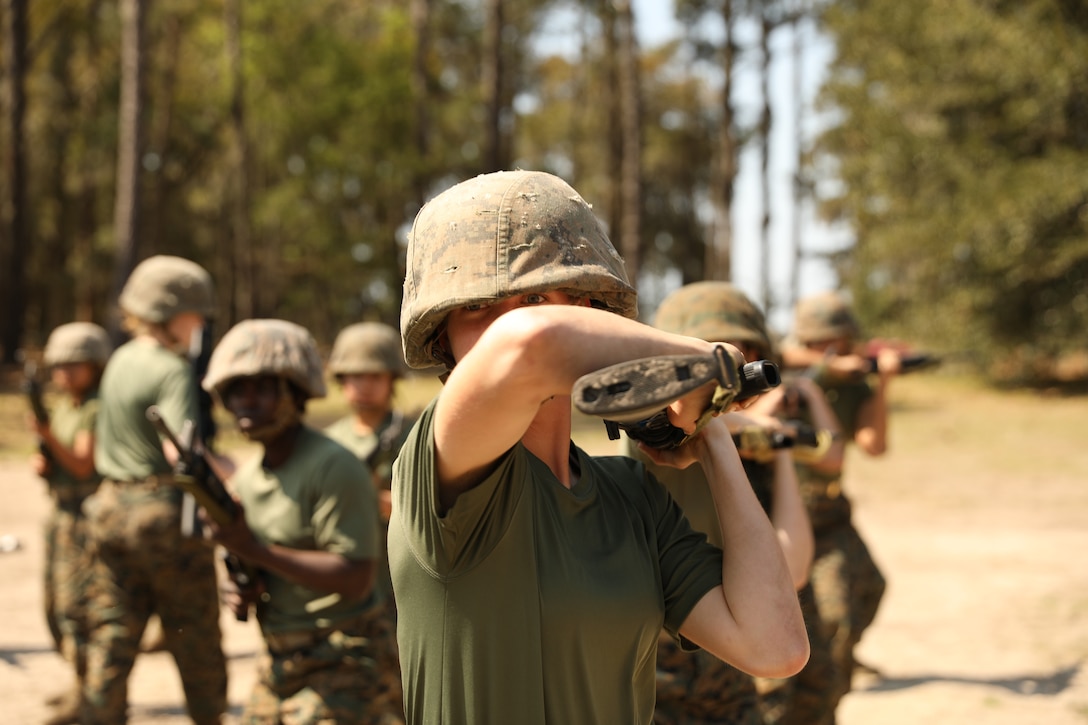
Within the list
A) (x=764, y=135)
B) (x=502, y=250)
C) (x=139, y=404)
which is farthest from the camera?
(x=764, y=135)

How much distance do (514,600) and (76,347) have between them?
559 centimetres

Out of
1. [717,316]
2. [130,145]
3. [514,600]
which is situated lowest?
[514,600]

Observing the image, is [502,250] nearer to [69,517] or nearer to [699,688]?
[699,688]

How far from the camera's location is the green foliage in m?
22.8

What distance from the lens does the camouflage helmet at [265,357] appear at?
13.4ft

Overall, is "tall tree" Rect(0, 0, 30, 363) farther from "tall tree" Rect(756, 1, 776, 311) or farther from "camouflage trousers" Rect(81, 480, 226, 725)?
"camouflage trousers" Rect(81, 480, 226, 725)

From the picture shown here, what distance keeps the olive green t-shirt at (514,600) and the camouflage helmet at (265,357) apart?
229 centimetres

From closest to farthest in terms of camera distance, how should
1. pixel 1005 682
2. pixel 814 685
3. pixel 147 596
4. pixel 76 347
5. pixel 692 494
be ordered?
pixel 692 494 → pixel 814 685 → pixel 147 596 → pixel 76 347 → pixel 1005 682

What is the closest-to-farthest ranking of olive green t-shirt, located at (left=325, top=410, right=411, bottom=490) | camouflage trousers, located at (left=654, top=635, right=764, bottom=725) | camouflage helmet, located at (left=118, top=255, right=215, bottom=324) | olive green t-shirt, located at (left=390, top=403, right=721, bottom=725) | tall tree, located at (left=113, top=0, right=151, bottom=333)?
olive green t-shirt, located at (left=390, top=403, right=721, bottom=725) < camouflage trousers, located at (left=654, top=635, right=764, bottom=725) < camouflage helmet, located at (left=118, top=255, right=215, bottom=324) < olive green t-shirt, located at (left=325, top=410, right=411, bottom=490) < tall tree, located at (left=113, top=0, right=151, bottom=333)

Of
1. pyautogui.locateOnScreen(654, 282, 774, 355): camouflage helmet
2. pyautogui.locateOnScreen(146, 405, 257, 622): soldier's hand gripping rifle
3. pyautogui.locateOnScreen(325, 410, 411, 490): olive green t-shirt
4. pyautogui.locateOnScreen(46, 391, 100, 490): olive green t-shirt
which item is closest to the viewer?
pyautogui.locateOnScreen(146, 405, 257, 622): soldier's hand gripping rifle

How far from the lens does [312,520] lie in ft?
13.1

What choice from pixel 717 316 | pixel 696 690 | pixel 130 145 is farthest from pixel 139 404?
pixel 130 145

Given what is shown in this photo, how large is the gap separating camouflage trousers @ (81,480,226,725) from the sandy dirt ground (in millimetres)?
1302

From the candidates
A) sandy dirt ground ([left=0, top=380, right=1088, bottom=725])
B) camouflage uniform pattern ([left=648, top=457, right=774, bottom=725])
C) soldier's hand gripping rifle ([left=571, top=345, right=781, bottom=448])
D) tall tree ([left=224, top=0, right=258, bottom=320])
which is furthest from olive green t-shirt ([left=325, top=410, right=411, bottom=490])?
tall tree ([left=224, top=0, right=258, bottom=320])
